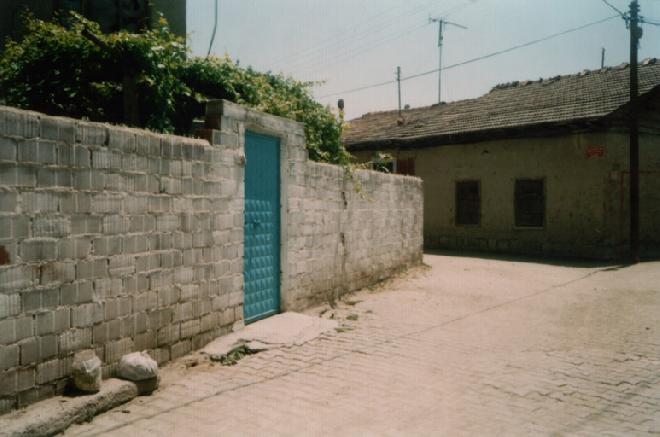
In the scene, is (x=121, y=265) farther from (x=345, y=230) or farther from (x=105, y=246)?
(x=345, y=230)

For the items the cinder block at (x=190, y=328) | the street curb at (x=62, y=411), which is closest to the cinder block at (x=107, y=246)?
the street curb at (x=62, y=411)

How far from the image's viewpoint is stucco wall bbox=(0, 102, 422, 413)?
3.91 m

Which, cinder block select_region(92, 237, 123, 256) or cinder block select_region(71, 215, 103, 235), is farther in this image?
cinder block select_region(92, 237, 123, 256)

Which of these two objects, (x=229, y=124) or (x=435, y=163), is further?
(x=435, y=163)

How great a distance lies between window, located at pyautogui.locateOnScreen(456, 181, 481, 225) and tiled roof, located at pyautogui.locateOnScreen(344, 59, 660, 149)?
177 centimetres

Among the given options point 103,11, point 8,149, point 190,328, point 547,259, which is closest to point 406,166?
point 547,259

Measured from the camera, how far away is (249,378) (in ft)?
16.9

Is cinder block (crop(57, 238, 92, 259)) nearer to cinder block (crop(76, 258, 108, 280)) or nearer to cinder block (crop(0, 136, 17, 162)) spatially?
cinder block (crop(76, 258, 108, 280))

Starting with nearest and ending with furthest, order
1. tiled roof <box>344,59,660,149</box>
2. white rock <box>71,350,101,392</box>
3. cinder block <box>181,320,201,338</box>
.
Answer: white rock <box>71,350,101,392</box> < cinder block <box>181,320,201,338</box> < tiled roof <box>344,59,660,149</box>

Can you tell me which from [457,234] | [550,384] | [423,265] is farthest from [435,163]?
[550,384]

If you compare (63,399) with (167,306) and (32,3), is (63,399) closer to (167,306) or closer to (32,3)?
(167,306)

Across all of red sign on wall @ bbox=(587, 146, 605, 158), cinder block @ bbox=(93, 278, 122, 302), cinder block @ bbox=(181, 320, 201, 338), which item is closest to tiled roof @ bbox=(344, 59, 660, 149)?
red sign on wall @ bbox=(587, 146, 605, 158)

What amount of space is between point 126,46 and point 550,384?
7.11 meters

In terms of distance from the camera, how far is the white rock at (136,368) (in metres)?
4.57
